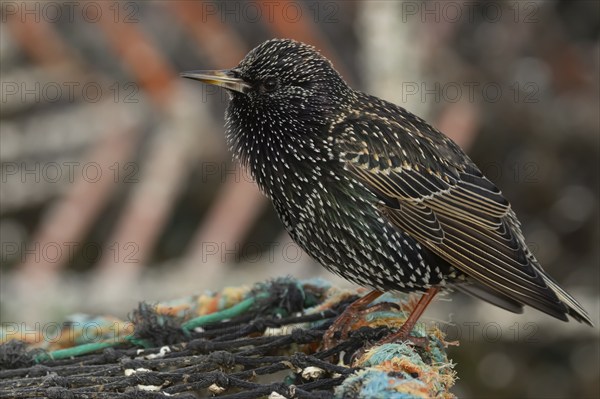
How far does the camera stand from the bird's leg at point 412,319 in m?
3.57

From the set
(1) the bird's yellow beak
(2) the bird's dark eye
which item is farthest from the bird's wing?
(1) the bird's yellow beak

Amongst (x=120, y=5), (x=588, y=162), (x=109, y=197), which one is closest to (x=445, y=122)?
(x=588, y=162)

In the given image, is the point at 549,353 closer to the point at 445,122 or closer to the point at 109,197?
the point at 445,122

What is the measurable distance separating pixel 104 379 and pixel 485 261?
5.16 feet

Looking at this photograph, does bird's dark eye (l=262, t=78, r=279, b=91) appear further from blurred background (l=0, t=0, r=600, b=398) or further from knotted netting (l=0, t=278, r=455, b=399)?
blurred background (l=0, t=0, r=600, b=398)

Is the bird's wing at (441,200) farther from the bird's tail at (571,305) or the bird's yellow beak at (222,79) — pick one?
the bird's yellow beak at (222,79)

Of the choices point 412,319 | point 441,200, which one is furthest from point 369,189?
point 412,319

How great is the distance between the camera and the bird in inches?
157

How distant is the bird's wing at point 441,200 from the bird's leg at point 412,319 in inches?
6.2

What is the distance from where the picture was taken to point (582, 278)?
28.8ft

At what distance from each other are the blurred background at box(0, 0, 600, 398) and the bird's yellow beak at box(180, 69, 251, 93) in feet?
12.4

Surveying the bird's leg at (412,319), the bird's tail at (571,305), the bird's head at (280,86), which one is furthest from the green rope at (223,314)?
the bird's tail at (571,305)

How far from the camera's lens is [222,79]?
4.12 meters

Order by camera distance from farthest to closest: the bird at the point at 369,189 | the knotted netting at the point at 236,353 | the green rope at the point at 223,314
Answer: the bird at the point at 369,189
the green rope at the point at 223,314
the knotted netting at the point at 236,353
